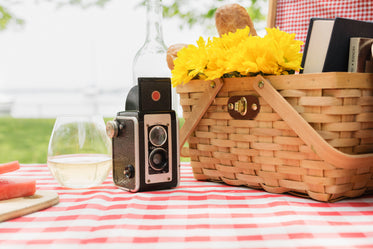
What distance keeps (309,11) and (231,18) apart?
461mm

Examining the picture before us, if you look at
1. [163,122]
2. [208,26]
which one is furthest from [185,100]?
[208,26]

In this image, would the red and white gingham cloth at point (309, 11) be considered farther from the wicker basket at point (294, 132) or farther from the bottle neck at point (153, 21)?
the wicker basket at point (294, 132)

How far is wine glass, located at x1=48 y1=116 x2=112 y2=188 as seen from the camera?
734 mm

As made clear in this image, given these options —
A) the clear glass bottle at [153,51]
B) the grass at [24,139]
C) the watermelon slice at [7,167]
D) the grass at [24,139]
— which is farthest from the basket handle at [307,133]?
the grass at [24,139]

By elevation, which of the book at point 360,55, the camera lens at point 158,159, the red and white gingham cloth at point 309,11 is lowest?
the camera lens at point 158,159

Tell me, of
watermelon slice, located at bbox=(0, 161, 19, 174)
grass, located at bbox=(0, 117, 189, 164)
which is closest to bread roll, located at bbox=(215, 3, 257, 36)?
watermelon slice, located at bbox=(0, 161, 19, 174)

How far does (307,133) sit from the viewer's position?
0.65 m

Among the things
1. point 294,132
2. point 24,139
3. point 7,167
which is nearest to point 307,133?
point 294,132

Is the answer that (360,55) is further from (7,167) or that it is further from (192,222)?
(7,167)

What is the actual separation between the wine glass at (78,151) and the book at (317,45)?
1.32 feet

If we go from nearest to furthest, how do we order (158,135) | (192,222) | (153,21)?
(192,222), (158,135), (153,21)

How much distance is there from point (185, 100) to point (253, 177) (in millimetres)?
222

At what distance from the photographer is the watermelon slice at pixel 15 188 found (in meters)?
0.64

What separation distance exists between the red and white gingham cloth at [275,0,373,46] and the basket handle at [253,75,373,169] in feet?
1.84
